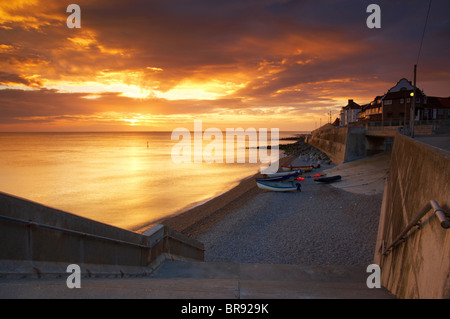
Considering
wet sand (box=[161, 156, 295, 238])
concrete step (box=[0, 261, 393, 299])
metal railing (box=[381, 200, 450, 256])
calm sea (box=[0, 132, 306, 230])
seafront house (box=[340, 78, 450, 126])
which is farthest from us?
seafront house (box=[340, 78, 450, 126])

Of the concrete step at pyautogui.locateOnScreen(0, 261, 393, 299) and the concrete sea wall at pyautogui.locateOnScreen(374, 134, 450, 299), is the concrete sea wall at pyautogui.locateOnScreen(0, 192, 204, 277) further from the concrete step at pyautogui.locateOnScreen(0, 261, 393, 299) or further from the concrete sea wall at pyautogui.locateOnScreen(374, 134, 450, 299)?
the concrete sea wall at pyautogui.locateOnScreen(374, 134, 450, 299)

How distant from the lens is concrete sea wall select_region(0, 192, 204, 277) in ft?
14.6

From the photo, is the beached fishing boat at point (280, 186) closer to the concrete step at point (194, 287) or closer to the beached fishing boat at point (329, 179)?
the beached fishing boat at point (329, 179)

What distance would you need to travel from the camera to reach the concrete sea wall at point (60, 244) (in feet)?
14.6

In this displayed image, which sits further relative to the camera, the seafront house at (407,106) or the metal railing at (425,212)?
the seafront house at (407,106)

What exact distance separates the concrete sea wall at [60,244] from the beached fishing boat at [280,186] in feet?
74.7

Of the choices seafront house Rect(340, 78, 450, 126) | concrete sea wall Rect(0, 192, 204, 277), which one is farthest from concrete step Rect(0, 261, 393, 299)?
seafront house Rect(340, 78, 450, 126)

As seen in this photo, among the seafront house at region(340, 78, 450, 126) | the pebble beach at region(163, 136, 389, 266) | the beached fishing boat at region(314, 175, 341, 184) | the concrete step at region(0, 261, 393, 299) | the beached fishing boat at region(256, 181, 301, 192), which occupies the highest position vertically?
the seafront house at region(340, 78, 450, 126)

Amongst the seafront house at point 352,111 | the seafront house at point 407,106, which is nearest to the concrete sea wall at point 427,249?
the seafront house at point 407,106

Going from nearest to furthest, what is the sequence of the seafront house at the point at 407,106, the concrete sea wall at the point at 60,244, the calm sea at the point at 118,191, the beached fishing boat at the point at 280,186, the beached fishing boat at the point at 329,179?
the concrete sea wall at the point at 60,244, the calm sea at the point at 118,191, the beached fishing boat at the point at 280,186, the beached fishing boat at the point at 329,179, the seafront house at the point at 407,106

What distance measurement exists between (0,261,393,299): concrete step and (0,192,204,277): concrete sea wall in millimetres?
321

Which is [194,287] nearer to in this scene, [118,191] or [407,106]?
[118,191]
